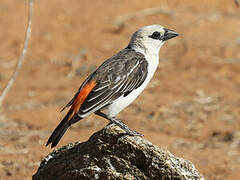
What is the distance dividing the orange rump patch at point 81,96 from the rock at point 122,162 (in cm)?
39

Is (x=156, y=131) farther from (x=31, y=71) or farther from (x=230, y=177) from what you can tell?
(x=31, y=71)

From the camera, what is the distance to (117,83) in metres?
6.59

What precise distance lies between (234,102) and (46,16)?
27.6 ft

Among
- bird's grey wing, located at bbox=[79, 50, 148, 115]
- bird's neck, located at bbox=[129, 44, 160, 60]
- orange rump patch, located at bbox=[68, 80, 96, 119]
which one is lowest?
orange rump patch, located at bbox=[68, 80, 96, 119]

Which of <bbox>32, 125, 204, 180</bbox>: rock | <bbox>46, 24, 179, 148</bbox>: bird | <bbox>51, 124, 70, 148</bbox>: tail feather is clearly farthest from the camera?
<bbox>46, 24, 179, 148</bbox>: bird

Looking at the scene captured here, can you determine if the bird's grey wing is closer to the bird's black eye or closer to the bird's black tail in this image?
the bird's black tail

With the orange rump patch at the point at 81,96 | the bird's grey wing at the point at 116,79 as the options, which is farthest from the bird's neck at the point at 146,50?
the orange rump patch at the point at 81,96

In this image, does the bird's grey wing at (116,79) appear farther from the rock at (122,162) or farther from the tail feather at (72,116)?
the rock at (122,162)

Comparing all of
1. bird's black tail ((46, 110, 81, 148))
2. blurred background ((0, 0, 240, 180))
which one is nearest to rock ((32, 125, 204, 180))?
bird's black tail ((46, 110, 81, 148))

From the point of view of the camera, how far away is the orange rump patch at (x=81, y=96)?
6.23 metres

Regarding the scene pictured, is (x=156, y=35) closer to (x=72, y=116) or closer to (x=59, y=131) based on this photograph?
(x=72, y=116)

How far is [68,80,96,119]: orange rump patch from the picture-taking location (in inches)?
245

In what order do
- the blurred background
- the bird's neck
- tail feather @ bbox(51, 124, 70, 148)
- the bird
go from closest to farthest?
tail feather @ bbox(51, 124, 70, 148)
the bird
the bird's neck
the blurred background

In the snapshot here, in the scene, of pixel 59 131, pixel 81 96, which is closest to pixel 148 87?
pixel 81 96
